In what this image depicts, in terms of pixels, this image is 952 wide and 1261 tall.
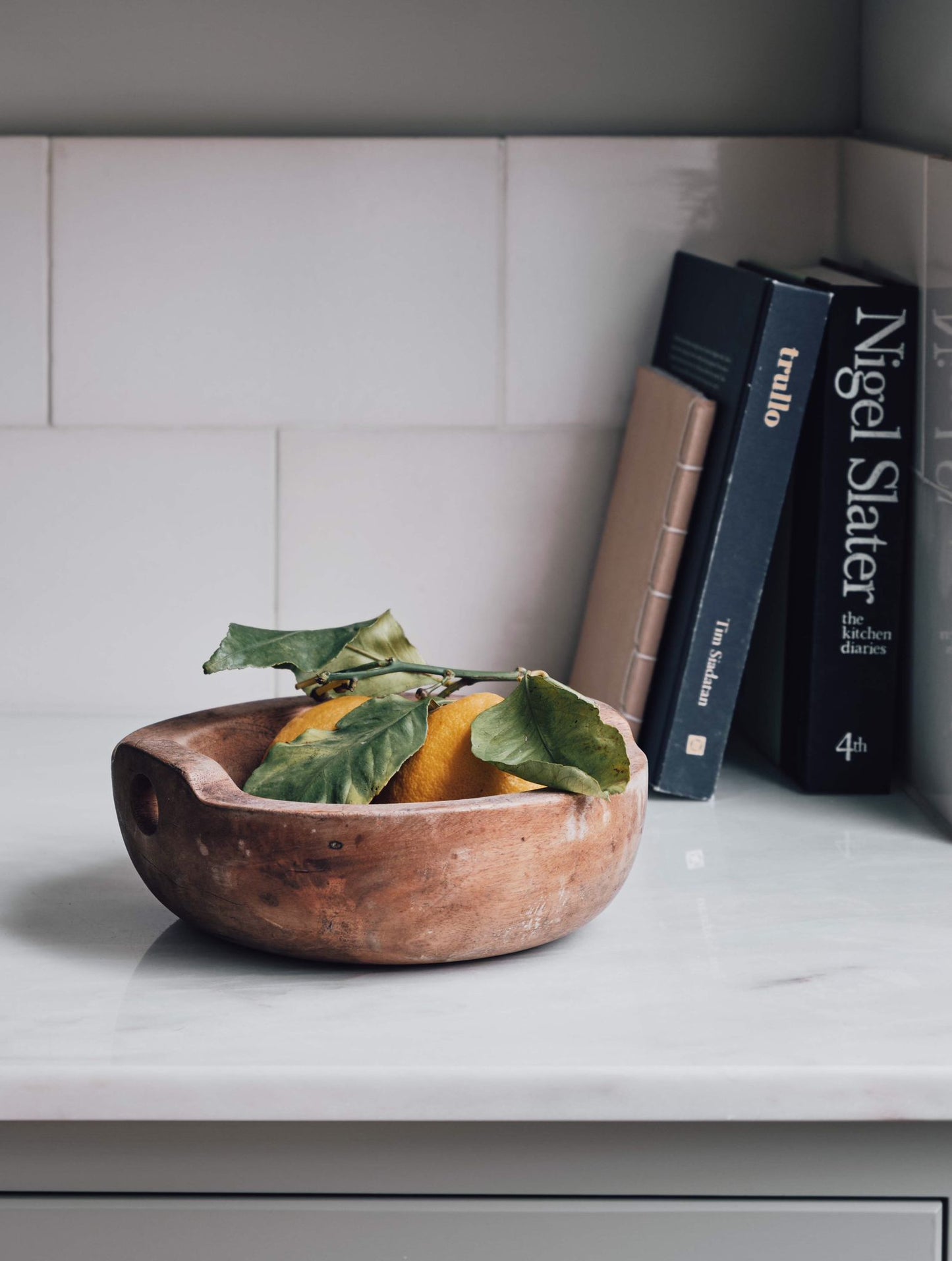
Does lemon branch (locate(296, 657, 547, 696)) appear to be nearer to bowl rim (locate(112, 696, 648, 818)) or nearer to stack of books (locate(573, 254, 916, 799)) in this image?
bowl rim (locate(112, 696, 648, 818))

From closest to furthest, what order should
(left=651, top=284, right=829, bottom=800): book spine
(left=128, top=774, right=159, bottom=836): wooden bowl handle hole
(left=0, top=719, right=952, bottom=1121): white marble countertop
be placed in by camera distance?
(left=0, top=719, right=952, bottom=1121): white marble countertop < (left=128, top=774, right=159, bottom=836): wooden bowl handle hole < (left=651, top=284, right=829, bottom=800): book spine

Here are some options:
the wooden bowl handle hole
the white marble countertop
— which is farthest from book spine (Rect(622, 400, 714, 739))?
the wooden bowl handle hole

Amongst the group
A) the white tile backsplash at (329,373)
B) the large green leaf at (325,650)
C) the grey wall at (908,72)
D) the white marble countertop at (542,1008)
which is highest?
the grey wall at (908,72)

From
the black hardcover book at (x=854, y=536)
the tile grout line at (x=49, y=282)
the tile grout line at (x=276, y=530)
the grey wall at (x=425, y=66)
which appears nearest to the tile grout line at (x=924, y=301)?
the black hardcover book at (x=854, y=536)

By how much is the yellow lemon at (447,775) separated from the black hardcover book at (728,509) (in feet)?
0.98

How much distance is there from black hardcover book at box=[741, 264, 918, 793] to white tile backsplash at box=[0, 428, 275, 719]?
45 centimetres

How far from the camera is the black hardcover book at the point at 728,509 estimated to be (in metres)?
0.91

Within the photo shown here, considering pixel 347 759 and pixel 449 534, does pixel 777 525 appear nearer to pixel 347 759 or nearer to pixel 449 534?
pixel 449 534

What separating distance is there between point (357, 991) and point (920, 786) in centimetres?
48

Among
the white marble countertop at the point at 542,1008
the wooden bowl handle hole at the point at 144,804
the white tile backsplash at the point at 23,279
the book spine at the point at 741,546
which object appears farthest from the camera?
the white tile backsplash at the point at 23,279

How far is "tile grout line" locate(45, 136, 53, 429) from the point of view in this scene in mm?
1109

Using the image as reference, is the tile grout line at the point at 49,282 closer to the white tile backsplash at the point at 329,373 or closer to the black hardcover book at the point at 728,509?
the white tile backsplash at the point at 329,373

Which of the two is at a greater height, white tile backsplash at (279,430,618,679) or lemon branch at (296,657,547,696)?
white tile backsplash at (279,430,618,679)

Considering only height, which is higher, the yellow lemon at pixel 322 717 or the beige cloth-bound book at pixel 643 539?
the beige cloth-bound book at pixel 643 539
